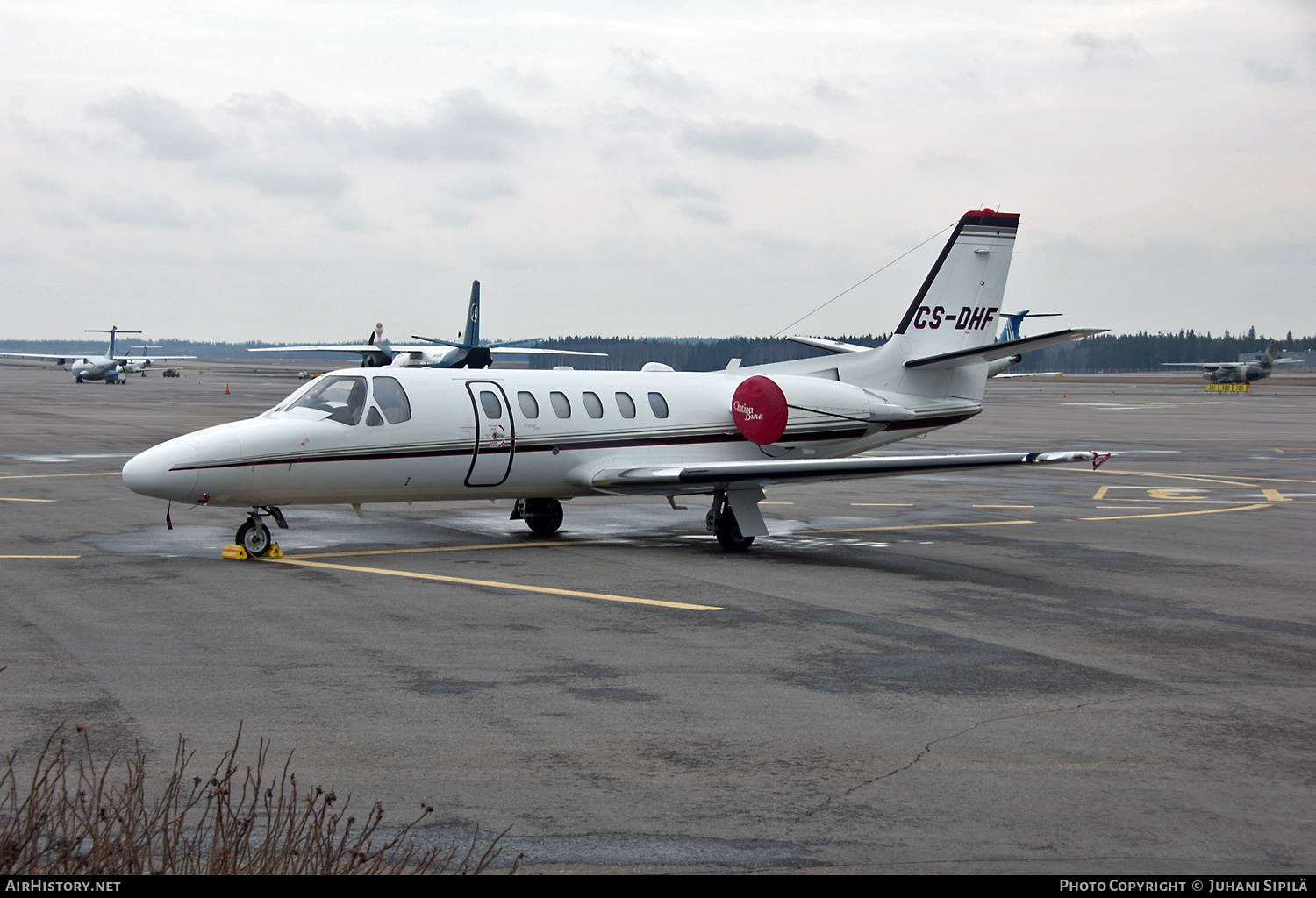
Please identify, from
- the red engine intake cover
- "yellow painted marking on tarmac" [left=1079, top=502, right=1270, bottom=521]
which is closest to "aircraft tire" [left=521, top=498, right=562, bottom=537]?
the red engine intake cover

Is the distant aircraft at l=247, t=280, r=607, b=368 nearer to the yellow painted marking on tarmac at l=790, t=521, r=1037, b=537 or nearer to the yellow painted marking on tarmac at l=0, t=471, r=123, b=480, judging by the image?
the yellow painted marking on tarmac at l=0, t=471, r=123, b=480

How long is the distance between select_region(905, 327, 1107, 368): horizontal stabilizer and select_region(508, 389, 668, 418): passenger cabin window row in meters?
5.04

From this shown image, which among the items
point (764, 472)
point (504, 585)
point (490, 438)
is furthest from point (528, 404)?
point (504, 585)

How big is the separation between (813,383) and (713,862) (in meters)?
14.6

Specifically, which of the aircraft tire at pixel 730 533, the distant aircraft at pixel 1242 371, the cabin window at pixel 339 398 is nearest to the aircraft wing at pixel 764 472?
the aircraft tire at pixel 730 533

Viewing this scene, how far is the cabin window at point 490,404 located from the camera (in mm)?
17328

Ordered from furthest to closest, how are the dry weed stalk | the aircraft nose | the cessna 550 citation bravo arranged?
1. the cessna 550 citation bravo
2. the aircraft nose
3. the dry weed stalk

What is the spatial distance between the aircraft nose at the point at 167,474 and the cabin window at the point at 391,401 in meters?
2.56

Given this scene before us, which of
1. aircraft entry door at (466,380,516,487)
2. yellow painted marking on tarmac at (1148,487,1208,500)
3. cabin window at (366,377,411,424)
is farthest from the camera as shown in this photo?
yellow painted marking on tarmac at (1148,487,1208,500)

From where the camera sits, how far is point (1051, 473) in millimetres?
31266

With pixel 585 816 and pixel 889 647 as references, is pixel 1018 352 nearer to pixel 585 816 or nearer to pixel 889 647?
pixel 889 647

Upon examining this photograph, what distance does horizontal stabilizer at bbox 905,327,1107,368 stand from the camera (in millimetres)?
16922

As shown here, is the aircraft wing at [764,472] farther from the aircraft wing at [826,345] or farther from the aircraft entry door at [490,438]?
the aircraft wing at [826,345]

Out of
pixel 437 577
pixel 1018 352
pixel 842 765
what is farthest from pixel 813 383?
pixel 842 765
